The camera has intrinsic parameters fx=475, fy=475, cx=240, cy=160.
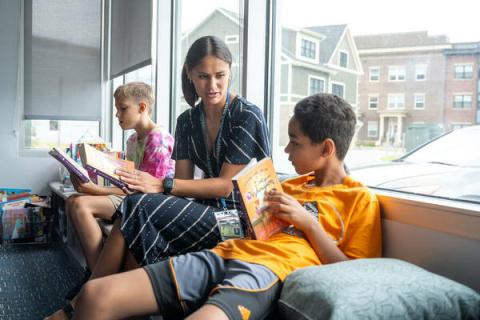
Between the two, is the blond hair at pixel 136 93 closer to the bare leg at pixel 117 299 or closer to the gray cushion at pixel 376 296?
the bare leg at pixel 117 299

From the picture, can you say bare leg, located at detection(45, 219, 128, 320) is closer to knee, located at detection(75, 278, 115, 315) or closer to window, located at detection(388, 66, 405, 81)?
knee, located at detection(75, 278, 115, 315)

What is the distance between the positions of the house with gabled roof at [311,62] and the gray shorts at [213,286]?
961 mm

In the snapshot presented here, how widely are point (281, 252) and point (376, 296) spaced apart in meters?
0.33

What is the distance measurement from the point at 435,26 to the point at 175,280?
1165 millimetres

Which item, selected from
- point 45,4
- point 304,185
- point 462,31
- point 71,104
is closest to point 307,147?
point 304,185

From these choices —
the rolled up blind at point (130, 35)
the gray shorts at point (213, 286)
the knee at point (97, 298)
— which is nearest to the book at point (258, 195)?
the gray shorts at point (213, 286)

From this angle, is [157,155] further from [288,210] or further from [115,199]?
[288,210]

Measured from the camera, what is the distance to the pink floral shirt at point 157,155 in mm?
2316

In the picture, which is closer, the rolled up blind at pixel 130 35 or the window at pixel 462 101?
the window at pixel 462 101

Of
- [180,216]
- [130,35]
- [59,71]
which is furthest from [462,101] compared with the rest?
[59,71]

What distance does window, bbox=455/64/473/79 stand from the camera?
1453mm

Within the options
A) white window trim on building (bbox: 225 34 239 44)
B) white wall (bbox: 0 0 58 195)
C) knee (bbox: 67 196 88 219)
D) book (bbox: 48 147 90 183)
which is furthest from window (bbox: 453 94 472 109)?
white wall (bbox: 0 0 58 195)

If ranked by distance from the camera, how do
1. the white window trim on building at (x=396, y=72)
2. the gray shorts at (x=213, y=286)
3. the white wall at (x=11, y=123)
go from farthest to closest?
1. the white wall at (x=11, y=123)
2. the white window trim on building at (x=396, y=72)
3. the gray shorts at (x=213, y=286)

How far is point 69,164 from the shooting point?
2.06 meters
